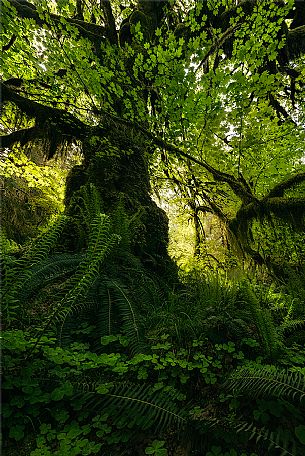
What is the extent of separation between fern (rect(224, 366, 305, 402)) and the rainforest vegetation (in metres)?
0.01

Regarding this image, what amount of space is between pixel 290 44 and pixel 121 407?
7509 mm

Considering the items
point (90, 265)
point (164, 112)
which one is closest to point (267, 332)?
point (90, 265)

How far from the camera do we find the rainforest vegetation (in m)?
1.37

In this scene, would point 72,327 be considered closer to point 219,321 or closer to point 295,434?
point 219,321

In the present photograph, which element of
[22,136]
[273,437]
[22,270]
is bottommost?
[273,437]

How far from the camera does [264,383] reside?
1.39 m

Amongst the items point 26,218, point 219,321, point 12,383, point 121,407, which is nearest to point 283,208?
point 219,321

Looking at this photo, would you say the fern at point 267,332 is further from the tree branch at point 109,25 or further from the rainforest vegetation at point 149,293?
the tree branch at point 109,25

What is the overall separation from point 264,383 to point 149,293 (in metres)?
1.51

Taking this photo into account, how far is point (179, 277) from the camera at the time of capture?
398 cm

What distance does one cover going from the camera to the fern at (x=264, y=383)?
1.35m

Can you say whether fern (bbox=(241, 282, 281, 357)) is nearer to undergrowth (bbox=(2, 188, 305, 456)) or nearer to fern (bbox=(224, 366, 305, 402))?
undergrowth (bbox=(2, 188, 305, 456))

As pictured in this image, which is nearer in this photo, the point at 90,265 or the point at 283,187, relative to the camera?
the point at 90,265

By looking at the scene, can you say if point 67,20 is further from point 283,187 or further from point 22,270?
point 22,270
